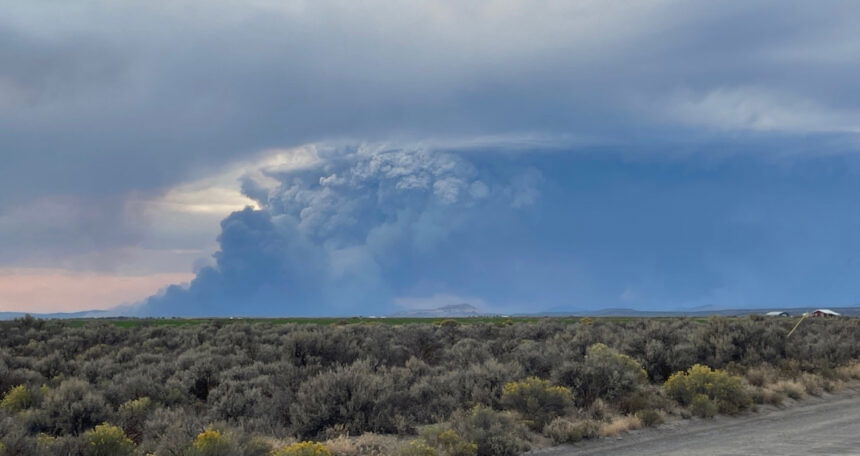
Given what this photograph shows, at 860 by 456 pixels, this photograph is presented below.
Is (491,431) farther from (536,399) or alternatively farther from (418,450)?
(536,399)

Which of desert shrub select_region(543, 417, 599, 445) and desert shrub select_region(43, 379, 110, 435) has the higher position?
desert shrub select_region(43, 379, 110, 435)

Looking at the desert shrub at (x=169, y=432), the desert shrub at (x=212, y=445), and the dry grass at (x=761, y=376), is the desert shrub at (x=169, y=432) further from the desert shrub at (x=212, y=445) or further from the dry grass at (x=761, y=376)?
the dry grass at (x=761, y=376)

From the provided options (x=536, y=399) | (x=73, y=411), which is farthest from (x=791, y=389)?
(x=73, y=411)

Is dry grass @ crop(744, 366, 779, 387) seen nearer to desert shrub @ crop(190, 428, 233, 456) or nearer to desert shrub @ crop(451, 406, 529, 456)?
desert shrub @ crop(451, 406, 529, 456)

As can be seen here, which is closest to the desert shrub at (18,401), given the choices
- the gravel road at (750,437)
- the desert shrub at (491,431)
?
the desert shrub at (491,431)

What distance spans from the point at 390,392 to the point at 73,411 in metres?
6.87

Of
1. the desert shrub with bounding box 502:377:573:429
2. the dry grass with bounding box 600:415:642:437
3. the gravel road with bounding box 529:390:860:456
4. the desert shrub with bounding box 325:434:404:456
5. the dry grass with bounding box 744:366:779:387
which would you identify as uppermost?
the desert shrub with bounding box 502:377:573:429

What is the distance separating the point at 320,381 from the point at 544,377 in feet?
23.7

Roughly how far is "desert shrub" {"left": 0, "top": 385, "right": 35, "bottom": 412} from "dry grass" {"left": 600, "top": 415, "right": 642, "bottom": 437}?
13.2 metres

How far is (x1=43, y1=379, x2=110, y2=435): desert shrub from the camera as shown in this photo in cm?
1407

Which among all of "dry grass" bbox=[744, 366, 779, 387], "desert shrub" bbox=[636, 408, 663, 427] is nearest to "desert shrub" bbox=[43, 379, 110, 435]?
"desert shrub" bbox=[636, 408, 663, 427]

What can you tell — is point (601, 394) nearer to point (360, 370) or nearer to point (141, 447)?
point (360, 370)

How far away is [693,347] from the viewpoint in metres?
23.5

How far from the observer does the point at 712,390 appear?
679 inches
